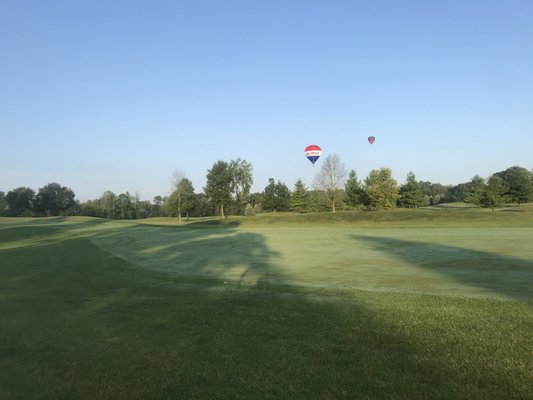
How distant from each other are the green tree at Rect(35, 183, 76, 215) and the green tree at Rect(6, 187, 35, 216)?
5.57 ft

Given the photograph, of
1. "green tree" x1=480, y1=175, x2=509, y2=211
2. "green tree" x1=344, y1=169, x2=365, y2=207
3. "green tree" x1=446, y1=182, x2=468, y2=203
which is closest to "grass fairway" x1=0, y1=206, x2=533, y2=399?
"green tree" x1=480, y1=175, x2=509, y2=211

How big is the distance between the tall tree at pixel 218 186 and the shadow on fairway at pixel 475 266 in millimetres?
62130

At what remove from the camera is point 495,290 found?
9938 millimetres

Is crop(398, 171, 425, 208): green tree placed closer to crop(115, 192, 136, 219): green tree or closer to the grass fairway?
the grass fairway

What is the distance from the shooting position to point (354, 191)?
75.3 metres

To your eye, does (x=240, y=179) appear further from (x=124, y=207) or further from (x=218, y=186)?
(x=124, y=207)

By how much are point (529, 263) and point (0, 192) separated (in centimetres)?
13154

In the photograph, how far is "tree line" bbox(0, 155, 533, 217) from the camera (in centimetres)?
6962

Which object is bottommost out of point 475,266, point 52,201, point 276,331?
point 475,266

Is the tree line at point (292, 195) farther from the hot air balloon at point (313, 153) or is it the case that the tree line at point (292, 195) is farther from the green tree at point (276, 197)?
the hot air balloon at point (313, 153)

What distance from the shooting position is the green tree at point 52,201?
101m

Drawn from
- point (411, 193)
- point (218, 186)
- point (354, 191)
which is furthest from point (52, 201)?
point (411, 193)

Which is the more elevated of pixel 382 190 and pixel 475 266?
pixel 382 190

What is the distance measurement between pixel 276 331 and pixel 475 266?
9.62 metres
